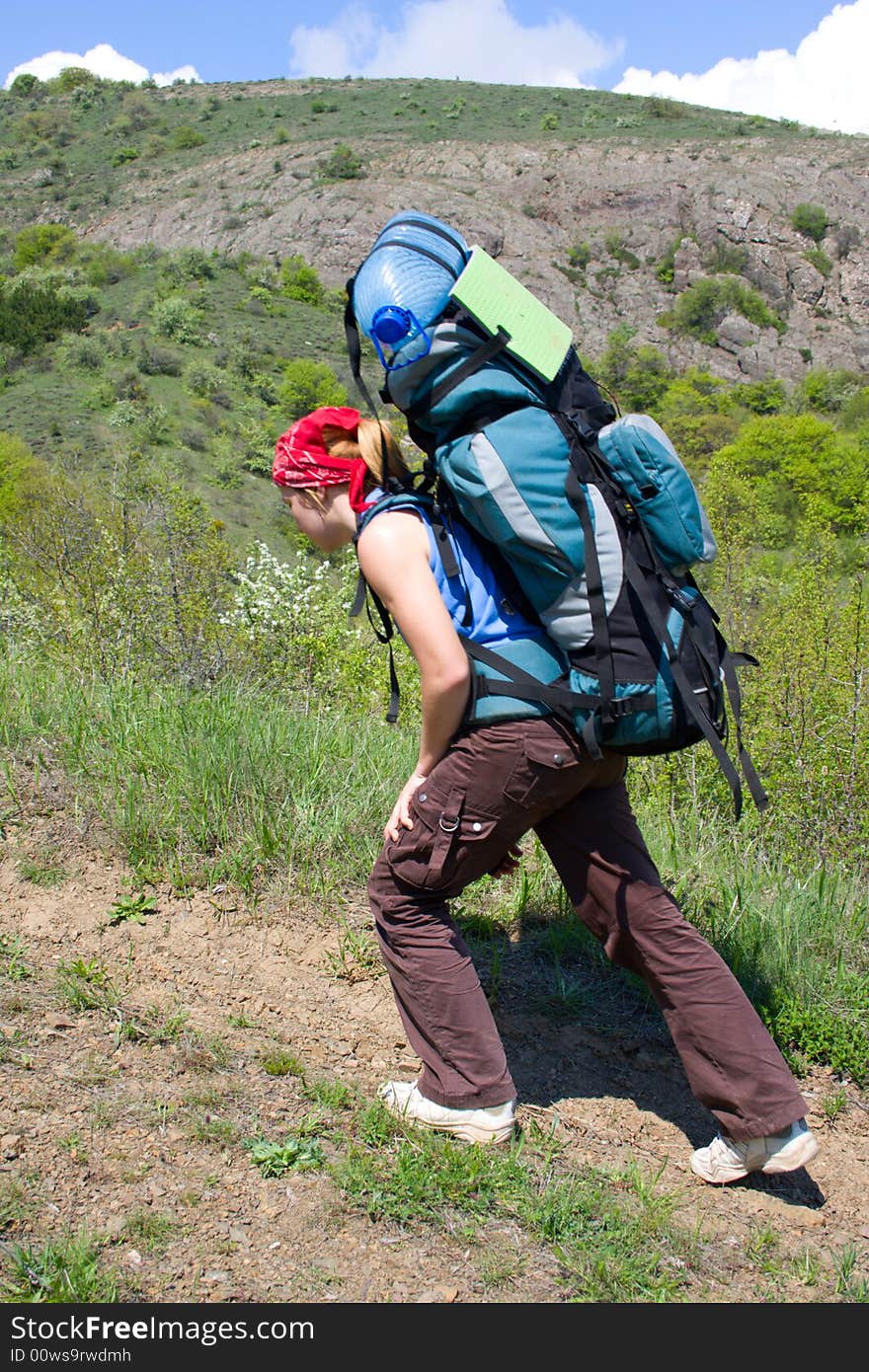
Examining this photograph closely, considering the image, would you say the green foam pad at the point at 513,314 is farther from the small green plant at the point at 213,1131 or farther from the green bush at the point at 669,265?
the green bush at the point at 669,265

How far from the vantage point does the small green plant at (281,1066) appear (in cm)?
251

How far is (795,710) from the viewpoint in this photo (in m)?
6.57

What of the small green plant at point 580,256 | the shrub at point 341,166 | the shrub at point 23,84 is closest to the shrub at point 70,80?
the shrub at point 23,84

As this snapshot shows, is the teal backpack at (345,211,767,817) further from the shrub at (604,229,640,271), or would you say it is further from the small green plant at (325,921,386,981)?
the shrub at (604,229,640,271)

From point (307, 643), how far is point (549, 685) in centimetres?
928

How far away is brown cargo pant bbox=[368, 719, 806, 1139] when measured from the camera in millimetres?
2127

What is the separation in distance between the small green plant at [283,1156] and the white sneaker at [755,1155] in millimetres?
874

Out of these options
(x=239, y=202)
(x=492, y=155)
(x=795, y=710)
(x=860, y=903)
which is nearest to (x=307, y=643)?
(x=795, y=710)

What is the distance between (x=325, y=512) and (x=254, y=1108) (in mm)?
1356

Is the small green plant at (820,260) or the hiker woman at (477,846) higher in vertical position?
the small green plant at (820,260)

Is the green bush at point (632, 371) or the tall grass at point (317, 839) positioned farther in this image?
the green bush at point (632, 371)

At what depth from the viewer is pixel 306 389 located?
39.3 meters

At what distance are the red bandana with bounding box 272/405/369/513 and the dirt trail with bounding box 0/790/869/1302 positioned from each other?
139 cm

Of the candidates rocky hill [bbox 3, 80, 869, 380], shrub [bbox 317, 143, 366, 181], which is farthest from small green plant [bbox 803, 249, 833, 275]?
shrub [bbox 317, 143, 366, 181]
